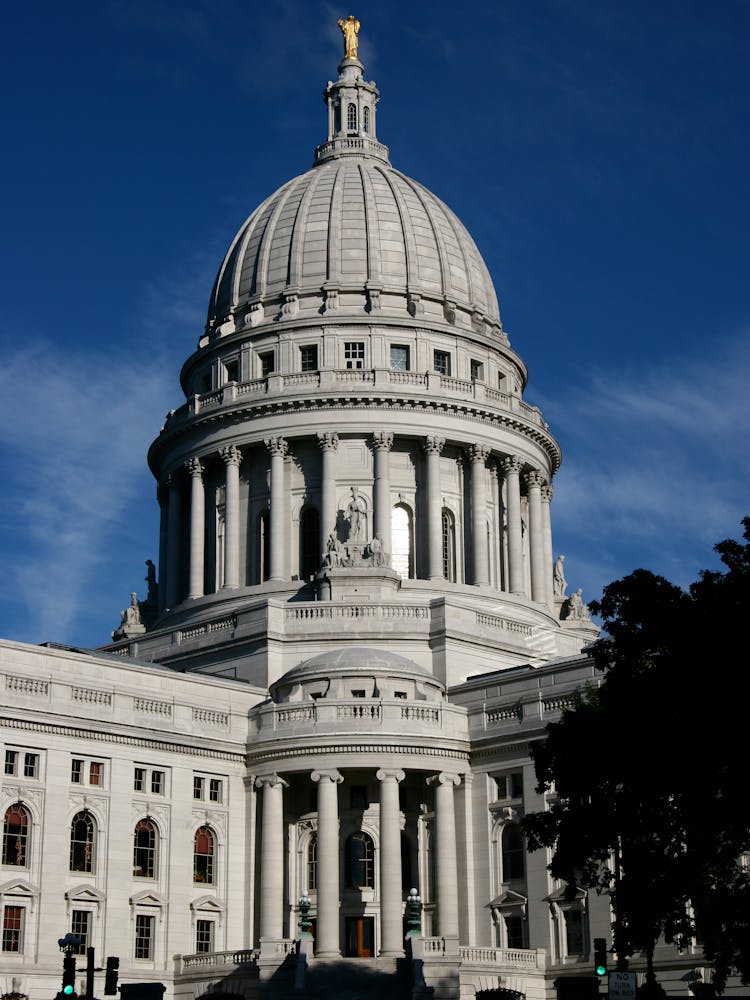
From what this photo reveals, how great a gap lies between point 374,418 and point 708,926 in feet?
168

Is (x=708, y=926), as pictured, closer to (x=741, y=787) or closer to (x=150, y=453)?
(x=741, y=787)

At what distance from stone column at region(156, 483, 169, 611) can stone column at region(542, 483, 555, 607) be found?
22731mm

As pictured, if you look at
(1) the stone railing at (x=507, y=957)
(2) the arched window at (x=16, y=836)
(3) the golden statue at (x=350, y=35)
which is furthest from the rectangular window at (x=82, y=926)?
(3) the golden statue at (x=350, y=35)

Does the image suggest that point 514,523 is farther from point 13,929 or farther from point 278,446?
point 13,929

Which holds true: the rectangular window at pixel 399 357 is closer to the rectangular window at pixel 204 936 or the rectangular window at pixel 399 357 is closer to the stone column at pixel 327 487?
→ the stone column at pixel 327 487

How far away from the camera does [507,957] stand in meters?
66.8

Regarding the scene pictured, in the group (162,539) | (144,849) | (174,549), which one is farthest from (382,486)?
(144,849)

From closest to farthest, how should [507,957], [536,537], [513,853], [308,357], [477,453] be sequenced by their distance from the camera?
[507,957] → [513,853] → [477,453] → [308,357] → [536,537]

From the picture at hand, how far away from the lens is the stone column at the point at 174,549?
321 ft

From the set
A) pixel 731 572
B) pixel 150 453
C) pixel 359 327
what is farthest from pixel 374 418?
pixel 731 572

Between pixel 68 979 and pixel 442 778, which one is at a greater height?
pixel 442 778

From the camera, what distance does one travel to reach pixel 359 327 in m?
97.2

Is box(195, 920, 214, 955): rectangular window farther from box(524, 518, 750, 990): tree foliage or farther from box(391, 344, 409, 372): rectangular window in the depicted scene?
box(391, 344, 409, 372): rectangular window

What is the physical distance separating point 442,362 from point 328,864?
3912 cm
